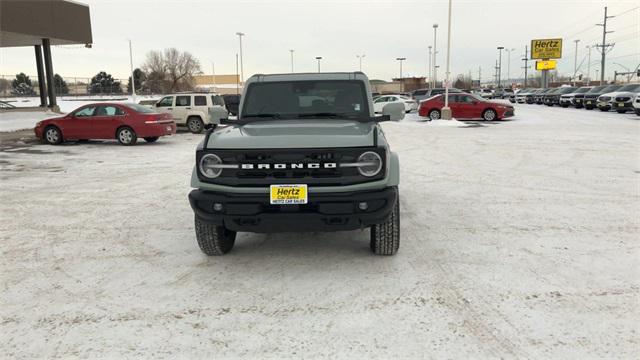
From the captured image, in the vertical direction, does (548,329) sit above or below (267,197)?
below

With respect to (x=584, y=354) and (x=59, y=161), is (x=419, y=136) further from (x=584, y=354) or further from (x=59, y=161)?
(x=584, y=354)

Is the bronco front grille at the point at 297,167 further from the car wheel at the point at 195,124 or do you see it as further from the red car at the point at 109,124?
the car wheel at the point at 195,124

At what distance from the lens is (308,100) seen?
5.56 metres

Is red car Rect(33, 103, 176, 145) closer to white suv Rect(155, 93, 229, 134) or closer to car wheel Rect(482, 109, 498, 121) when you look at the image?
white suv Rect(155, 93, 229, 134)

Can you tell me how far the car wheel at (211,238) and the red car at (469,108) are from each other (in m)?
20.8

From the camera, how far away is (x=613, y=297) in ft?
12.6

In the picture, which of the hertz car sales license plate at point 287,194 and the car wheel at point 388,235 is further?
the car wheel at point 388,235

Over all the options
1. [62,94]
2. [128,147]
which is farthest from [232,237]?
[62,94]

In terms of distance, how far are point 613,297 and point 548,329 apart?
2.99 feet

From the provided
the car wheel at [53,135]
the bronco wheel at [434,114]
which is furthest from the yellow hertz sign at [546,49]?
the car wheel at [53,135]

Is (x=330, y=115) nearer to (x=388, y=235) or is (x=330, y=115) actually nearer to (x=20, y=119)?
(x=388, y=235)

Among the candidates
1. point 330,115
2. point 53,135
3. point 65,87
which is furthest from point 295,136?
point 65,87

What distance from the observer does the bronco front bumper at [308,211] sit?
→ 409 centimetres

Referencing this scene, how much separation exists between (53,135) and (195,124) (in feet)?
18.2
